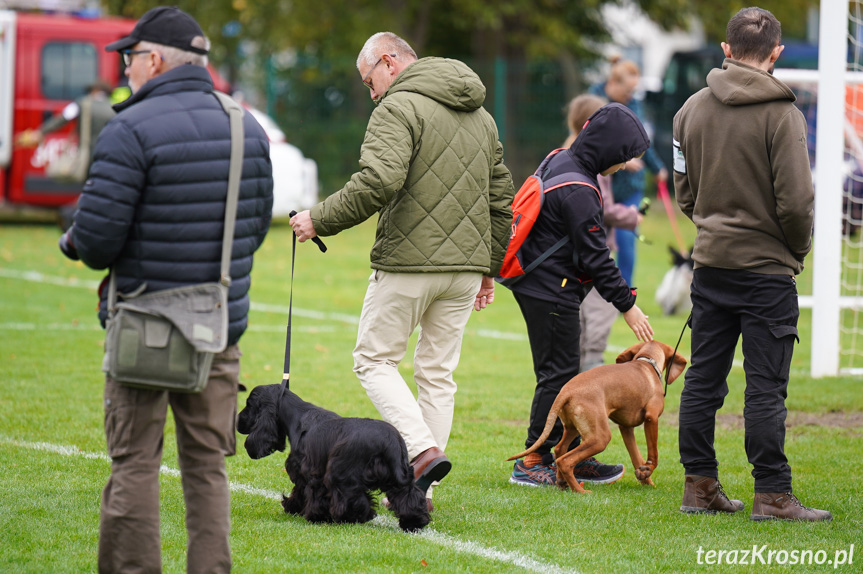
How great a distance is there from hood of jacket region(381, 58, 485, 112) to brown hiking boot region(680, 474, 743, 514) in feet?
6.71

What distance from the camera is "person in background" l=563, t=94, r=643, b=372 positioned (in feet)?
23.3

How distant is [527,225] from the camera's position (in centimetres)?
549

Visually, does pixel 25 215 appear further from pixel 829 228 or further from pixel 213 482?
pixel 213 482

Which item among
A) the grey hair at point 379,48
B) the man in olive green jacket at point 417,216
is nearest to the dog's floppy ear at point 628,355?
the man in olive green jacket at point 417,216

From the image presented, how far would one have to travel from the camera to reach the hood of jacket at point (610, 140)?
17.7ft

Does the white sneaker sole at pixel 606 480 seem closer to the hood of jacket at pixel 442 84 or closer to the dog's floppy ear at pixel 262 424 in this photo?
the dog's floppy ear at pixel 262 424

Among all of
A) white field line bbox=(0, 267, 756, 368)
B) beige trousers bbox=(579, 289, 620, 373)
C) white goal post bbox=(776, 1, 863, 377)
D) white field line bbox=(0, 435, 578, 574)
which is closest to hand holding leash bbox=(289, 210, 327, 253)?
white field line bbox=(0, 435, 578, 574)

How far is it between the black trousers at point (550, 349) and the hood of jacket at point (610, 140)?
73 centimetres

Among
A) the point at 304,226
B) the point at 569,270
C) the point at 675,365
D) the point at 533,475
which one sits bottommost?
the point at 533,475

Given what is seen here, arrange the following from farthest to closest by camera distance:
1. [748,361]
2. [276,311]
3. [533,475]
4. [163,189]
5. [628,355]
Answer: [276,311]
[628,355]
[533,475]
[748,361]
[163,189]

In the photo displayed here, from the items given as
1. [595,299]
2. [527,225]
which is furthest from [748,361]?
[595,299]

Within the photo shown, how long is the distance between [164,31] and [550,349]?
108 inches

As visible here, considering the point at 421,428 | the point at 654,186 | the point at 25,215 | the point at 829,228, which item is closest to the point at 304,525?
the point at 421,428

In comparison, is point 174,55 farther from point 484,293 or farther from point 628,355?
point 628,355
